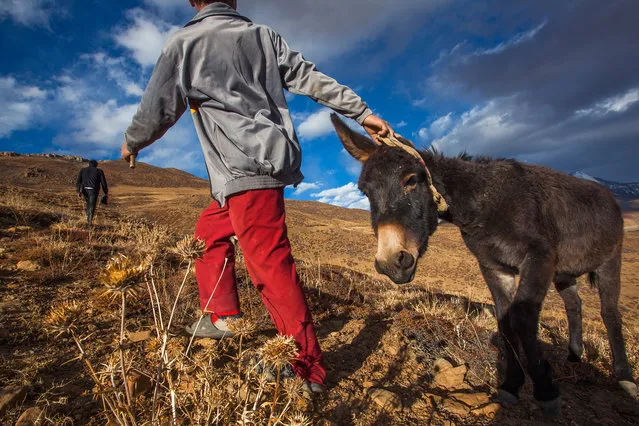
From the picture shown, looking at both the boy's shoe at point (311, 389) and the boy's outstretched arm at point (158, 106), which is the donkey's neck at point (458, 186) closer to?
the boy's shoe at point (311, 389)

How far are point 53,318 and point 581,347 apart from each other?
5.26m

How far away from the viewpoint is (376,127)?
2.60 m

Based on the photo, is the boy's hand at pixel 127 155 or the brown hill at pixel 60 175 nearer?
the boy's hand at pixel 127 155

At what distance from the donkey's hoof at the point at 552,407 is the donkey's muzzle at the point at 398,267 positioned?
1375 millimetres

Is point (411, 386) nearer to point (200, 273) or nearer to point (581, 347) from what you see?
point (200, 273)

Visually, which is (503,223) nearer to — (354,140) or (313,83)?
(354,140)

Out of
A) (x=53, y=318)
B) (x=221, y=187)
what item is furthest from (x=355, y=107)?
(x=53, y=318)

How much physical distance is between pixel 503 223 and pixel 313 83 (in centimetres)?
199

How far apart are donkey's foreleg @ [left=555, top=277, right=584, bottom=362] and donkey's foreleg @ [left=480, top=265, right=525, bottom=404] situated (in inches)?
43.9

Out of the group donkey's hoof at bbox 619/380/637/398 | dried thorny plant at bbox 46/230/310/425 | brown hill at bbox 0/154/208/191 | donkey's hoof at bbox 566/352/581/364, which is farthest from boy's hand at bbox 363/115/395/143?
brown hill at bbox 0/154/208/191

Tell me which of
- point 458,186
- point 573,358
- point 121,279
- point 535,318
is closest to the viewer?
point 121,279

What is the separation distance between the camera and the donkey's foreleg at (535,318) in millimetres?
2383

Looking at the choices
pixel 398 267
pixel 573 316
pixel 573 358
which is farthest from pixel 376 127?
pixel 573 316

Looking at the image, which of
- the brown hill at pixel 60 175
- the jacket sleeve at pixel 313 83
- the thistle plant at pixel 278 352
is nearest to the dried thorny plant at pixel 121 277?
the thistle plant at pixel 278 352
